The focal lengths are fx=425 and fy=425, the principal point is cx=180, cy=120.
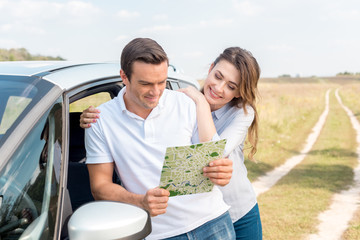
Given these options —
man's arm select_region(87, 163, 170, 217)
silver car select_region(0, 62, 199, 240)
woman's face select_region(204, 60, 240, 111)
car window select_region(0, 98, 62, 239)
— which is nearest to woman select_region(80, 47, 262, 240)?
woman's face select_region(204, 60, 240, 111)

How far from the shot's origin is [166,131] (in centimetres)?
204

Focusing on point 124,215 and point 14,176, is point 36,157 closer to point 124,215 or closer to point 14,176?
point 14,176

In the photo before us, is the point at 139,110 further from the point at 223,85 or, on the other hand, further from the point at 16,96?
the point at 223,85

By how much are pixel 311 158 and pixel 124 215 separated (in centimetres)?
1094

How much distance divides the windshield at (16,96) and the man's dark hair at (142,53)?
403mm

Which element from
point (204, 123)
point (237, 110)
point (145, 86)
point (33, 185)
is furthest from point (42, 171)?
point (237, 110)

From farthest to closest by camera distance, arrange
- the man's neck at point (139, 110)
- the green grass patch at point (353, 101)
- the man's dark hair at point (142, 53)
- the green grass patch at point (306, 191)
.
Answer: the green grass patch at point (353, 101) < the green grass patch at point (306, 191) < the man's neck at point (139, 110) < the man's dark hair at point (142, 53)

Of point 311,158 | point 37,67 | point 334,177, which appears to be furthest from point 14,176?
point 311,158

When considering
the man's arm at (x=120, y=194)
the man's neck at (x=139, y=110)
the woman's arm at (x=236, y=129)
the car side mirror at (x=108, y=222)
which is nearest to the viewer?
the car side mirror at (x=108, y=222)

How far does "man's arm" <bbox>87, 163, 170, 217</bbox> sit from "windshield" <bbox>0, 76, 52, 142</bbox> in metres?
0.48

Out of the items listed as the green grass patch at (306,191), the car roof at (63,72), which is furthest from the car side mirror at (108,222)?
the green grass patch at (306,191)

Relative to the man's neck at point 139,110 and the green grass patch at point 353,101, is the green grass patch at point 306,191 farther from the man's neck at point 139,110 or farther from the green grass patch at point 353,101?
the green grass patch at point 353,101

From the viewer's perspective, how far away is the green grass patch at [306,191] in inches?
252

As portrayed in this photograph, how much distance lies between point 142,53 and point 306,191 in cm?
708
